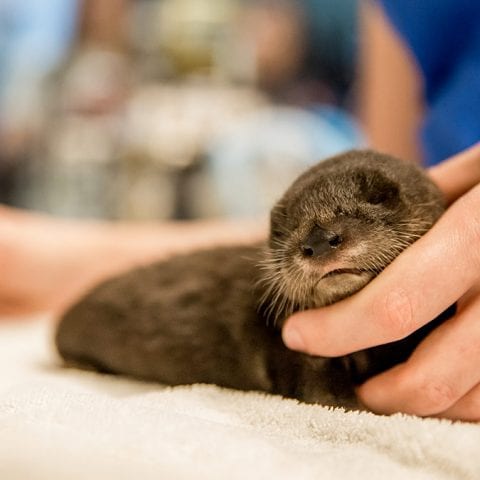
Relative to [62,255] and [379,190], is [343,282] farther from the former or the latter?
[62,255]

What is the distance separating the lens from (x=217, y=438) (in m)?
0.81

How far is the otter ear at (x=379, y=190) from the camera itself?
3.46 ft

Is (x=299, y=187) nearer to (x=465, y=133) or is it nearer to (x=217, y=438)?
(x=217, y=438)

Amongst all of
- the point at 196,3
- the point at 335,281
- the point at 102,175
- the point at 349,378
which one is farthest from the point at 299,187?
the point at 196,3

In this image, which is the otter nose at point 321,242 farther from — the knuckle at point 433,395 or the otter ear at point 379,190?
the knuckle at point 433,395

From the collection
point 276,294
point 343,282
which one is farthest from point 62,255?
point 343,282

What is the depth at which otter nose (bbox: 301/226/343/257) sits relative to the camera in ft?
3.26

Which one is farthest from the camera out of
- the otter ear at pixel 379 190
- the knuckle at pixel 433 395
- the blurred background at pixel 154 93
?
the blurred background at pixel 154 93

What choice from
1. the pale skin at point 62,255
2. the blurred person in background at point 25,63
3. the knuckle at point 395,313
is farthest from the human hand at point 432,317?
the blurred person in background at point 25,63

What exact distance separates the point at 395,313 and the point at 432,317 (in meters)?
0.05

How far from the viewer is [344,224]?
1.02 metres

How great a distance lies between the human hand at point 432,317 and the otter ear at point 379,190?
0.27 ft

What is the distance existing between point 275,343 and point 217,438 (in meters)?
0.36

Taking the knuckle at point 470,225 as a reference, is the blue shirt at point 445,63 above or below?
above
